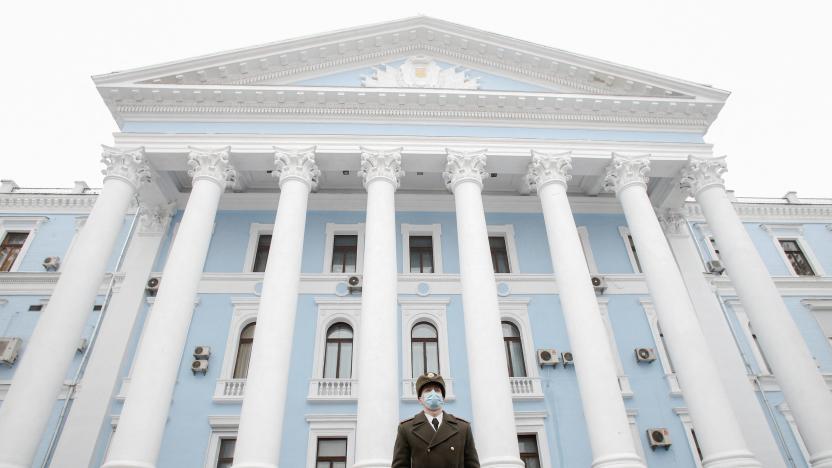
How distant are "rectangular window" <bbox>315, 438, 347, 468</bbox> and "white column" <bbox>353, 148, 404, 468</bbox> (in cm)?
289

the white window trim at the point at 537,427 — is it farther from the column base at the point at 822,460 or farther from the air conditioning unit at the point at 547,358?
the column base at the point at 822,460

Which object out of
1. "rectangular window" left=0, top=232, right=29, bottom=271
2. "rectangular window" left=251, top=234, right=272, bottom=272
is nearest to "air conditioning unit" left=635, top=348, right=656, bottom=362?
"rectangular window" left=251, top=234, right=272, bottom=272

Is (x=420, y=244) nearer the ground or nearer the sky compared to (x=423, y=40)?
nearer the ground

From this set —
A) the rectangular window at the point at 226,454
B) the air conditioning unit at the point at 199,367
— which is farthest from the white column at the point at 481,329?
the air conditioning unit at the point at 199,367

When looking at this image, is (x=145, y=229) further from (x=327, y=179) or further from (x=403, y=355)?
(x=403, y=355)

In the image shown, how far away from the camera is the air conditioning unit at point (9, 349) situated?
608 inches

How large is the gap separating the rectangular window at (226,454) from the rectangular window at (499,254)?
941 centimetres

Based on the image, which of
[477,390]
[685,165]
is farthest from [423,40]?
[477,390]

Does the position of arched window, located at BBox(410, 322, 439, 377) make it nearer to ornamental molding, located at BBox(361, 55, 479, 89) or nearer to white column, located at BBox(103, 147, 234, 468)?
white column, located at BBox(103, 147, 234, 468)

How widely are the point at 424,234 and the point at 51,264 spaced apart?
42.3 ft

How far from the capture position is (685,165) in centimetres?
1562

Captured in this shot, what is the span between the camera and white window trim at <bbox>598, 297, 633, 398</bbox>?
14.8 meters

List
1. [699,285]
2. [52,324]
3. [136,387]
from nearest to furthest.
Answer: [136,387] < [52,324] < [699,285]

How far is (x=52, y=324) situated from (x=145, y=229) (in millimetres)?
6121
